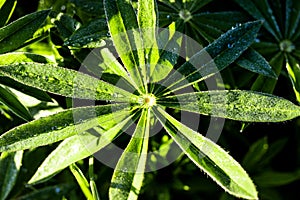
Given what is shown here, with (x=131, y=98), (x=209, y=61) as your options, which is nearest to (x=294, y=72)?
(x=209, y=61)

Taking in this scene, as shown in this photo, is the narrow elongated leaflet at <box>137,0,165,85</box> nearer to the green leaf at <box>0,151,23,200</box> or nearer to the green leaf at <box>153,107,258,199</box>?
the green leaf at <box>153,107,258,199</box>

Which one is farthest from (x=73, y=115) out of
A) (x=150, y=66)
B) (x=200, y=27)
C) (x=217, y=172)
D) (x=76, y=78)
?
(x=200, y=27)

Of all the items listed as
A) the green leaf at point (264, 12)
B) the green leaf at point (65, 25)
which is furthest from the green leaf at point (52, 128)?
the green leaf at point (264, 12)

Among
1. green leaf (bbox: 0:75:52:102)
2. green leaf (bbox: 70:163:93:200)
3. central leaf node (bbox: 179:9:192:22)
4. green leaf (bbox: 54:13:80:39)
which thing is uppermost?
central leaf node (bbox: 179:9:192:22)

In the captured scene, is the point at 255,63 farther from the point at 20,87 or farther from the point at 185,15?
the point at 20,87

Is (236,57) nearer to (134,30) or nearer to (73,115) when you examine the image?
(134,30)

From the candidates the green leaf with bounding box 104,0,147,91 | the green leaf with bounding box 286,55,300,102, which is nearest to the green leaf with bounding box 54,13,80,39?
the green leaf with bounding box 104,0,147,91
